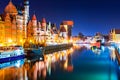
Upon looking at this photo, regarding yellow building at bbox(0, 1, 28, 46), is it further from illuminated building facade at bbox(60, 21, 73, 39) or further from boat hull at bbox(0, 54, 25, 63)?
illuminated building facade at bbox(60, 21, 73, 39)

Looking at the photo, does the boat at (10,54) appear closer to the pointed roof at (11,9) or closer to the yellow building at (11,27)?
the yellow building at (11,27)

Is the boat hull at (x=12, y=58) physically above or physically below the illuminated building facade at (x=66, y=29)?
below

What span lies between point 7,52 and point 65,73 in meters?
12.5

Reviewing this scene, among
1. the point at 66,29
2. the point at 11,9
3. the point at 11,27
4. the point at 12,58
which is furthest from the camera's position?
the point at 66,29

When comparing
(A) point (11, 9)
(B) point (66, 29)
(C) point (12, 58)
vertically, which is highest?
(A) point (11, 9)

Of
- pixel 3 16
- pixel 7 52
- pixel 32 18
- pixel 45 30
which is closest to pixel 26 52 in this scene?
pixel 7 52

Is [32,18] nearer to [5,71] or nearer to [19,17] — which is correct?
[19,17]

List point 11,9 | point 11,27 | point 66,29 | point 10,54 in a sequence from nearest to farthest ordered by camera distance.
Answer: point 10,54, point 11,27, point 11,9, point 66,29

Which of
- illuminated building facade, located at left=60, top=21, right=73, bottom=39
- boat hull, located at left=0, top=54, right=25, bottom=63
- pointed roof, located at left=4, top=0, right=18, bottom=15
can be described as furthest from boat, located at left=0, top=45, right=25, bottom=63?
illuminated building facade, located at left=60, top=21, right=73, bottom=39

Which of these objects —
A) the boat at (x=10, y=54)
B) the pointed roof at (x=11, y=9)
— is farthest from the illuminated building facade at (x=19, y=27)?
the boat at (x=10, y=54)

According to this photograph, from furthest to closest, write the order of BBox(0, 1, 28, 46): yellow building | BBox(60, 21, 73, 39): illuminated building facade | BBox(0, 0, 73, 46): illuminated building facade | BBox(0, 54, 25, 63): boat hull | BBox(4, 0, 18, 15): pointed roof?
BBox(60, 21, 73, 39): illuminated building facade < BBox(4, 0, 18, 15): pointed roof < BBox(0, 0, 73, 46): illuminated building facade < BBox(0, 1, 28, 46): yellow building < BBox(0, 54, 25, 63): boat hull

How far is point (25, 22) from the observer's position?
74.9 meters

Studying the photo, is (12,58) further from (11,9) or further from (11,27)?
(11,9)

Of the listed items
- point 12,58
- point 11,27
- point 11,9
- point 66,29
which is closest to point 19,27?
point 11,27
